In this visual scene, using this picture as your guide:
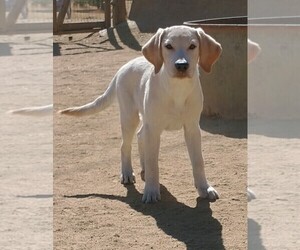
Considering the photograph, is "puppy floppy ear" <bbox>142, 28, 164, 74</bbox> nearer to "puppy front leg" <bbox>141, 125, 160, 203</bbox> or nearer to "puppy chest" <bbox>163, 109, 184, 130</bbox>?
"puppy chest" <bbox>163, 109, 184, 130</bbox>

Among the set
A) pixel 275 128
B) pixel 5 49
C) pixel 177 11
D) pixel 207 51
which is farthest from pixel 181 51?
pixel 177 11

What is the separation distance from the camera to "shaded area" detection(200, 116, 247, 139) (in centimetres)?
876

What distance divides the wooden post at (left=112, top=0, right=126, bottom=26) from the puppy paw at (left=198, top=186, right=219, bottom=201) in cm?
1286

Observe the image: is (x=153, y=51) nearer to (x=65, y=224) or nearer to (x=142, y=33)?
(x=65, y=224)

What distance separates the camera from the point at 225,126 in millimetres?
9156

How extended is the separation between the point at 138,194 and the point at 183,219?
2.50 feet

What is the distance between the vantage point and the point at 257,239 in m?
5.30

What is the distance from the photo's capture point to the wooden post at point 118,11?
18.8 metres

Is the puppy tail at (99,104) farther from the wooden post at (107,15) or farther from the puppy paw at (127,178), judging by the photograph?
the wooden post at (107,15)

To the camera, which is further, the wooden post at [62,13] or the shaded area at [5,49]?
the wooden post at [62,13]

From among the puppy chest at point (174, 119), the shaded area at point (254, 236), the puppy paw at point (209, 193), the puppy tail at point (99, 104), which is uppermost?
the puppy chest at point (174, 119)

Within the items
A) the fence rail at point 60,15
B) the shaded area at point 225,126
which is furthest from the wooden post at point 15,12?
the shaded area at point 225,126

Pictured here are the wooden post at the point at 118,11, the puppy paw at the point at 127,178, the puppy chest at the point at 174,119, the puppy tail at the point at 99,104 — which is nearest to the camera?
the puppy chest at the point at 174,119

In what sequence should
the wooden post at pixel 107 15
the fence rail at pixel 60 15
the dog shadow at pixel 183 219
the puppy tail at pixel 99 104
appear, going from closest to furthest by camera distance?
the dog shadow at pixel 183 219, the puppy tail at pixel 99 104, the fence rail at pixel 60 15, the wooden post at pixel 107 15
